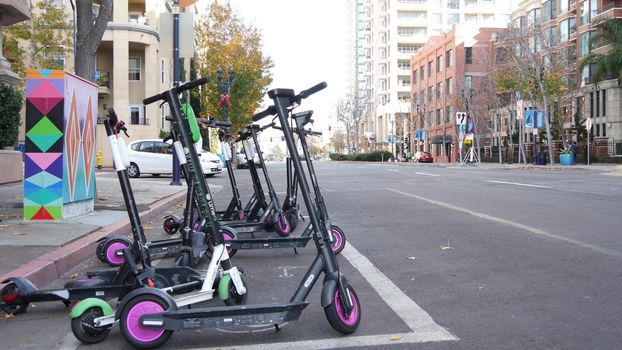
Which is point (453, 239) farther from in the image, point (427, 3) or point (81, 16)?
point (427, 3)

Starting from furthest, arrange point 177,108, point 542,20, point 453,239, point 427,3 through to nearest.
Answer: point 427,3 < point 542,20 < point 453,239 < point 177,108

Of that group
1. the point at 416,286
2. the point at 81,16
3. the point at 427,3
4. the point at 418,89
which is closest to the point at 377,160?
Result: the point at 418,89

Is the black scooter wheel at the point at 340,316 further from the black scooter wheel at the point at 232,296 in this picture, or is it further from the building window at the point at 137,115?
the building window at the point at 137,115

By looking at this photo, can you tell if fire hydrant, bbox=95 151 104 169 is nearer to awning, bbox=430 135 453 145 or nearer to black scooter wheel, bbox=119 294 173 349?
black scooter wheel, bbox=119 294 173 349

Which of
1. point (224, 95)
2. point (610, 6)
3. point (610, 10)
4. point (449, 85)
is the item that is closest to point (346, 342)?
point (224, 95)

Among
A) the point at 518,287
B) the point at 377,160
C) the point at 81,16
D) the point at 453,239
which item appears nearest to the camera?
the point at 518,287

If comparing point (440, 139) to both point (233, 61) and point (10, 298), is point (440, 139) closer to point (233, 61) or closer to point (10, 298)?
point (233, 61)

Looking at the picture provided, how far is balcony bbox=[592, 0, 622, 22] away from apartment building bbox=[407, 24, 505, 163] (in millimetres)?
10736

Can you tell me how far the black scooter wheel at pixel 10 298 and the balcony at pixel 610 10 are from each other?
50.1 metres

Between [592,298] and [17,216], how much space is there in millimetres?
8262

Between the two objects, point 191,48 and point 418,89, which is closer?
point 191,48

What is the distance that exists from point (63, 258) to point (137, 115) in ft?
117

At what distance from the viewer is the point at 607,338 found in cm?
363

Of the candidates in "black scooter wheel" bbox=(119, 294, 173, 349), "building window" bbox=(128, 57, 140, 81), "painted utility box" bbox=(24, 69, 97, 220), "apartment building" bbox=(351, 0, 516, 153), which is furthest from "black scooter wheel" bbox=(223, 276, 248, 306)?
"apartment building" bbox=(351, 0, 516, 153)
